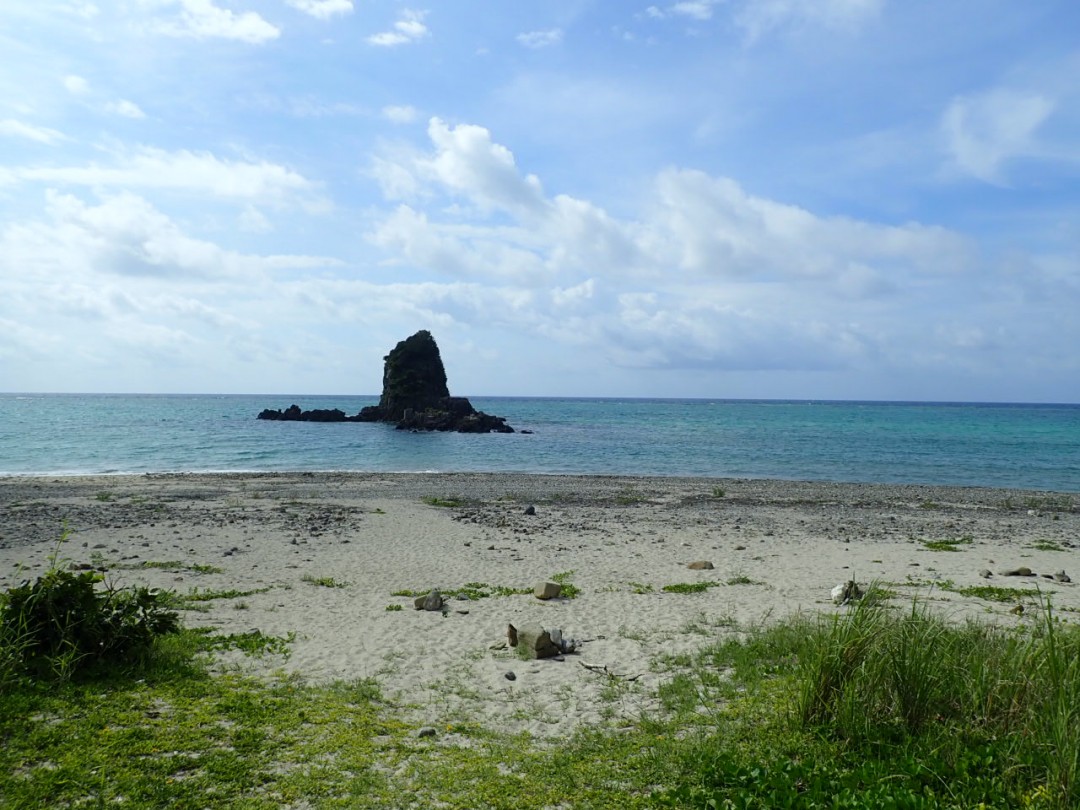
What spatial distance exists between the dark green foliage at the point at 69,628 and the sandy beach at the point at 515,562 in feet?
4.11

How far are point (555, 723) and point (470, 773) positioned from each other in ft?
5.24

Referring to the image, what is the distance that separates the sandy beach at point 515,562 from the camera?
921 cm

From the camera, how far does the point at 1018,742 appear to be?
5762 millimetres

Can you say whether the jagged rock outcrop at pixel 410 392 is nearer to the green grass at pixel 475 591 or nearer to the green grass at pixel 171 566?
the green grass at pixel 171 566

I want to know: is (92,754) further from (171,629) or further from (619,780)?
(619,780)

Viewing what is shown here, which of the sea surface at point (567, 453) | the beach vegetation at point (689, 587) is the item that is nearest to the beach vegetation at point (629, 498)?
the sea surface at point (567, 453)

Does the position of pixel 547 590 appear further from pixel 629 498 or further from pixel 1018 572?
pixel 629 498

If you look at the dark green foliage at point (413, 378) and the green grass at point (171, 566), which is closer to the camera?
the green grass at point (171, 566)

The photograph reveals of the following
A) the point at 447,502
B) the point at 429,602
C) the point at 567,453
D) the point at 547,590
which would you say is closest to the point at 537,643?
the point at 429,602

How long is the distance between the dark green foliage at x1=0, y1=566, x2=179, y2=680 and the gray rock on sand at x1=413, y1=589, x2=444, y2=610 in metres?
4.51

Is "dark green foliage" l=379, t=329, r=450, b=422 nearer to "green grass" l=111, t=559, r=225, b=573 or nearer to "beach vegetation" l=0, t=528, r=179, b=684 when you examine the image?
"green grass" l=111, t=559, r=225, b=573

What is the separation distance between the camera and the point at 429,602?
483 inches

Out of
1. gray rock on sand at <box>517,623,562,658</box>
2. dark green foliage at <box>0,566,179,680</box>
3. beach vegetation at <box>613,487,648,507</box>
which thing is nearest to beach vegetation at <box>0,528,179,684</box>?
dark green foliage at <box>0,566,179,680</box>

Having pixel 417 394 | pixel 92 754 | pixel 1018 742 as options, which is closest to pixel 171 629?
pixel 92 754
